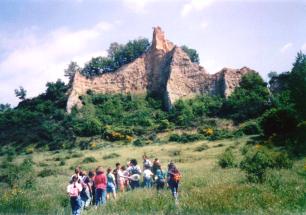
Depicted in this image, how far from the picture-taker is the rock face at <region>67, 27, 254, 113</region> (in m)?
66.4

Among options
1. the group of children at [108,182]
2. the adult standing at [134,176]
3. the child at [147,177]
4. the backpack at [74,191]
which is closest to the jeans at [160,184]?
the group of children at [108,182]

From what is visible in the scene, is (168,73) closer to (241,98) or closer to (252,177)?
(241,98)

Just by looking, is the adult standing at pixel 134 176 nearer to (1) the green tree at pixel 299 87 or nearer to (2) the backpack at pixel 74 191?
(2) the backpack at pixel 74 191

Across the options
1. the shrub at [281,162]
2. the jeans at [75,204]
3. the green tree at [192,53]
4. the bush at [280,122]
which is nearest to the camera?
the jeans at [75,204]

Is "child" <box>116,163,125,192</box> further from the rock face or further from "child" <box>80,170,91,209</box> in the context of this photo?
the rock face

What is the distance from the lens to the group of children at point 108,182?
39.7ft

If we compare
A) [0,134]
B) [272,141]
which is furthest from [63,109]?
[272,141]

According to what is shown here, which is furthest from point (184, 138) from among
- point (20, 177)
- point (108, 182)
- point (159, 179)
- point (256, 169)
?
point (256, 169)

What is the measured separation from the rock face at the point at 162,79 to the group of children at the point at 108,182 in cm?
4728

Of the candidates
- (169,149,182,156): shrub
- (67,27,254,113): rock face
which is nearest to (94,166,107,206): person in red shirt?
(169,149,182,156): shrub

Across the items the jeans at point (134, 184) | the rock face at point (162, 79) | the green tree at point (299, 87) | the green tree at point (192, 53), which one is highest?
the green tree at point (192, 53)

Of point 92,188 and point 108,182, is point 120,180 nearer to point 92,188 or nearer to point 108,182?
point 108,182

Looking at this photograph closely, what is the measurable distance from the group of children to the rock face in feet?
155

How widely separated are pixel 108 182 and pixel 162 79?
187 ft
